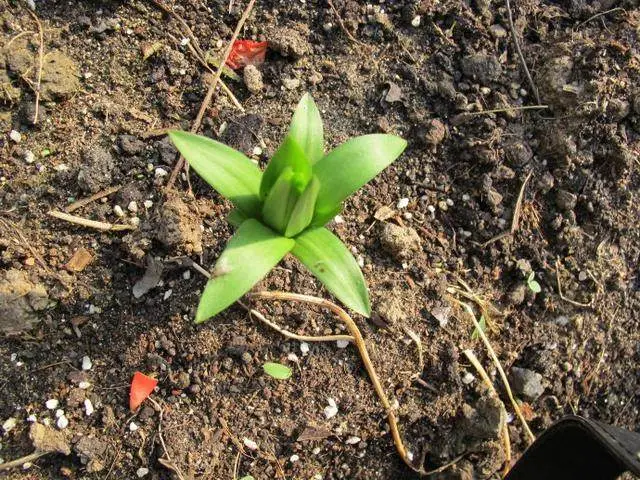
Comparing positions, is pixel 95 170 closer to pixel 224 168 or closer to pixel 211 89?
pixel 211 89

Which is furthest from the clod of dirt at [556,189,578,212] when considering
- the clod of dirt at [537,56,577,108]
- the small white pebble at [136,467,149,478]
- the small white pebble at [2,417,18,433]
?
the small white pebble at [2,417,18,433]

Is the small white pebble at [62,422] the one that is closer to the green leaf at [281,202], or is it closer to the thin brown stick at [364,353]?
the thin brown stick at [364,353]

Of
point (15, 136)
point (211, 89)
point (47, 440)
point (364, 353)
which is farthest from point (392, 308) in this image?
point (15, 136)

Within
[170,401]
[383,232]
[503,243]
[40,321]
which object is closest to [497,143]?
[503,243]

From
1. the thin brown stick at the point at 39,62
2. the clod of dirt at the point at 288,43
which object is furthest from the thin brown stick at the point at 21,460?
the clod of dirt at the point at 288,43

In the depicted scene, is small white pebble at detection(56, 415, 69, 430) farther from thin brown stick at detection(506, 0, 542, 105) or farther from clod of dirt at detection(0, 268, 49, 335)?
thin brown stick at detection(506, 0, 542, 105)
